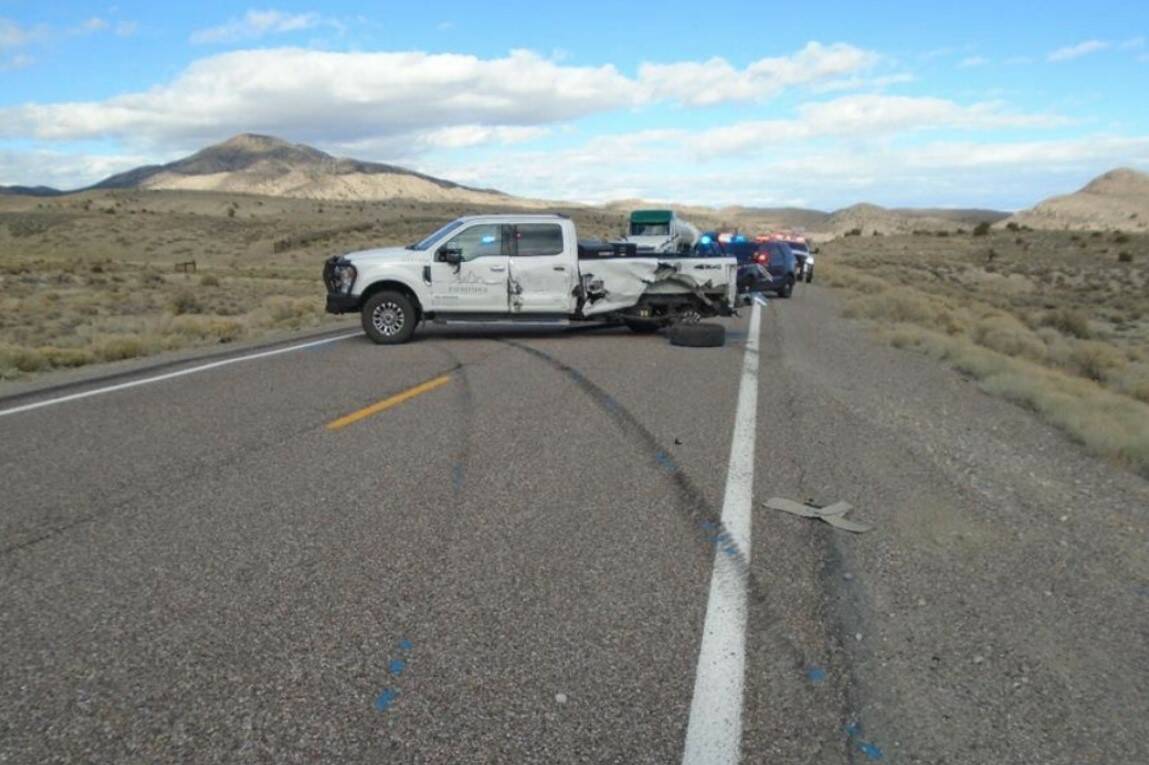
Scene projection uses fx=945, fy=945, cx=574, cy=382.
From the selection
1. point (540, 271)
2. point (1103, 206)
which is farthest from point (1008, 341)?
point (1103, 206)

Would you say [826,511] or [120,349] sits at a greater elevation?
[826,511]

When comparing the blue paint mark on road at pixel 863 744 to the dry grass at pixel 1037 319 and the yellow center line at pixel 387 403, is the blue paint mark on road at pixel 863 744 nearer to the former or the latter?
the dry grass at pixel 1037 319

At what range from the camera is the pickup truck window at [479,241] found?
15906 millimetres

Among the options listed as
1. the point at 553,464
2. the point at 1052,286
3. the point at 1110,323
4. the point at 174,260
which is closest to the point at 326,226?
the point at 174,260

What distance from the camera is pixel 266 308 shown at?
25.2 m

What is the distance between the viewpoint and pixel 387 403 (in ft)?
32.6

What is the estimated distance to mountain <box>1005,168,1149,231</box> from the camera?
134188 millimetres

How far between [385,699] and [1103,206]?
167 m

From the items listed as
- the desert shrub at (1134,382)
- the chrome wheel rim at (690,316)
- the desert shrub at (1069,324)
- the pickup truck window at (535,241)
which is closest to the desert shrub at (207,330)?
the pickup truck window at (535,241)

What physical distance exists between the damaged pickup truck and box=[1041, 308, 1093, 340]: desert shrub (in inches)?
625

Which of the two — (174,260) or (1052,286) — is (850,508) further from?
(174,260)

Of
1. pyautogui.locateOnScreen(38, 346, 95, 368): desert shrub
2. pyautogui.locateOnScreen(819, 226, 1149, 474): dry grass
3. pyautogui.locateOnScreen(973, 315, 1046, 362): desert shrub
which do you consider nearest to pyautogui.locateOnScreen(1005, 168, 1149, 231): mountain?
pyautogui.locateOnScreen(819, 226, 1149, 474): dry grass

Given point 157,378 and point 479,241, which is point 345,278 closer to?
point 479,241

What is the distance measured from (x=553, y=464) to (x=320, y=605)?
118 inches
